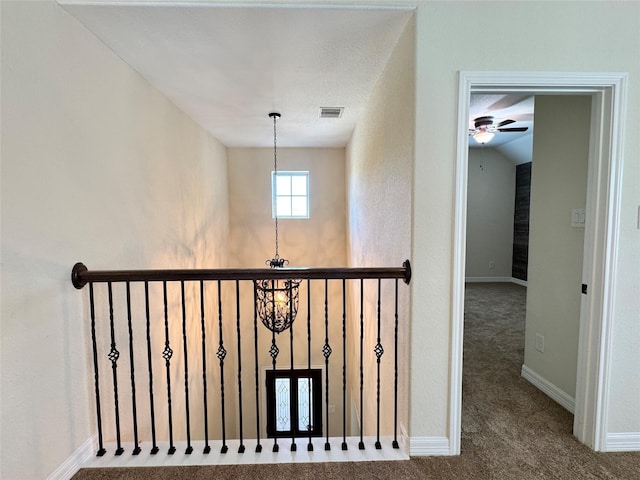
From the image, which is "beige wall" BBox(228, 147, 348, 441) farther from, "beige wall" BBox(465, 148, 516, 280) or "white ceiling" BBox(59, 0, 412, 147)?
"beige wall" BBox(465, 148, 516, 280)

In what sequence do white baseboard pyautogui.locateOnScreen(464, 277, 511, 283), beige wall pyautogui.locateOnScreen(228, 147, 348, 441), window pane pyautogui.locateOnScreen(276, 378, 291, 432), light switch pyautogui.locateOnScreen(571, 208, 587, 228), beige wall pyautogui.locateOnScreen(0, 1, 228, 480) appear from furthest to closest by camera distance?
1. white baseboard pyautogui.locateOnScreen(464, 277, 511, 283)
2. window pane pyautogui.locateOnScreen(276, 378, 291, 432)
3. beige wall pyautogui.locateOnScreen(228, 147, 348, 441)
4. light switch pyautogui.locateOnScreen(571, 208, 587, 228)
5. beige wall pyautogui.locateOnScreen(0, 1, 228, 480)

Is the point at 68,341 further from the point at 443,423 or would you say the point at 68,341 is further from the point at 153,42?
the point at 443,423

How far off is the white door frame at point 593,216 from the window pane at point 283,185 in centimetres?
397

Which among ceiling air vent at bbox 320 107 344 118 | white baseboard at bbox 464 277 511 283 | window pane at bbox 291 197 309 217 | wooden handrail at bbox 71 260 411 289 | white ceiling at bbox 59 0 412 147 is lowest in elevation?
white baseboard at bbox 464 277 511 283

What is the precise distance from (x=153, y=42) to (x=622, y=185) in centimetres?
279

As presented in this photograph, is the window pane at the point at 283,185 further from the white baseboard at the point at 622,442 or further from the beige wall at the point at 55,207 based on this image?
the white baseboard at the point at 622,442

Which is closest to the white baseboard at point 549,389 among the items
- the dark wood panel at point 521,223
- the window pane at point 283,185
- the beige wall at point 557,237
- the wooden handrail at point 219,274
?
the beige wall at point 557,237

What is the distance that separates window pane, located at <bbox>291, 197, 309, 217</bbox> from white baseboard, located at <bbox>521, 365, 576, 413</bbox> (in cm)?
376

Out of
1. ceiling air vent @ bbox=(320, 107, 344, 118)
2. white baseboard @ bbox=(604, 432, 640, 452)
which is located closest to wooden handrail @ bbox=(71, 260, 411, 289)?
white baseboard @ bbox=(604, 432, 640, 452)

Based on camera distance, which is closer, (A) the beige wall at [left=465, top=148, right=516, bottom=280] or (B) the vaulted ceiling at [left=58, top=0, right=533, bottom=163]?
(B) the vaulted ceiling at [left=58, top=0, right=533, bottom=163]

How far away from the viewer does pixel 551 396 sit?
A: 2.36 metres

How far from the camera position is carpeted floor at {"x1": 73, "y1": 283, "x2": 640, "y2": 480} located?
1.67m

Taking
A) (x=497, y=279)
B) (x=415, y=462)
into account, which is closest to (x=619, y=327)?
(x=415, y=462)

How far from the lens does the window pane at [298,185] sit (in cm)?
544
